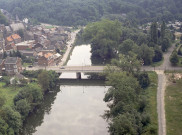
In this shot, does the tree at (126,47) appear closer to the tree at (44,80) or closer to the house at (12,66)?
the tree at (44,80)

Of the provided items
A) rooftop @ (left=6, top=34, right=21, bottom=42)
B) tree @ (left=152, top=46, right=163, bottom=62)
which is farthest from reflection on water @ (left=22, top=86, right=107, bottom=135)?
rooftop @ (left=6, top=34, right=21, bottom=42)

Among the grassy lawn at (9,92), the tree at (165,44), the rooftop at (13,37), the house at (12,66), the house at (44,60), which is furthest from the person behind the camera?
the rooftop at (13,37)

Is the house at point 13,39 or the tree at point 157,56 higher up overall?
the house at point 13,39

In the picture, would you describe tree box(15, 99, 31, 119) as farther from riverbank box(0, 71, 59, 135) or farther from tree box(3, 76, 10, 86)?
tree box(3, 76, 10, 86)

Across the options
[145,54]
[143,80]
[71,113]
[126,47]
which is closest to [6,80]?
[71,113]

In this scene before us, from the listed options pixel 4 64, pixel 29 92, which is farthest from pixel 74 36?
pixel 29 92

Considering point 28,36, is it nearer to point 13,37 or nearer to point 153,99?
point 13,37

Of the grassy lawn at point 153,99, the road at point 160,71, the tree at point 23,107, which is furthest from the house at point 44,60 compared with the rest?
the grassy lawn at point 153,99
